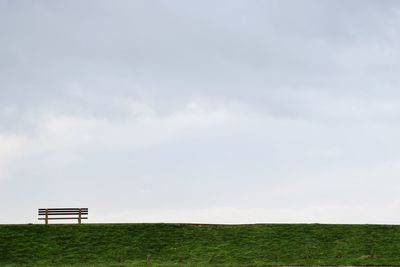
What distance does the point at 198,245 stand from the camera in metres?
34.6

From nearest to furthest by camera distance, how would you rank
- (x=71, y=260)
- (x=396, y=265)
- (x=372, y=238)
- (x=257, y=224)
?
(x=396, y=265) → (x=71, y=260) → (x=372, y=238) → (x=257, y=224)

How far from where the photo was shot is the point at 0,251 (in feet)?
111

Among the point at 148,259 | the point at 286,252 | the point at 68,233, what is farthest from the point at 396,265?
the point at 68,233

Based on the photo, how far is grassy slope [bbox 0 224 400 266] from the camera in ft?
104

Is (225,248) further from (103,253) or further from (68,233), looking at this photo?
A: (68,233)

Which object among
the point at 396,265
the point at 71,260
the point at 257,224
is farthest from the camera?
the point at 257,224

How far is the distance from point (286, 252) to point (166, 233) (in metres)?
7.62

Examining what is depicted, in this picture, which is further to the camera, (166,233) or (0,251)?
(166,233)

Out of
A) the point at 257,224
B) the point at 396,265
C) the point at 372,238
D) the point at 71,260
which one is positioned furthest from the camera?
the point at 257,224

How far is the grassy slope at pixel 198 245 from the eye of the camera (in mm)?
31703

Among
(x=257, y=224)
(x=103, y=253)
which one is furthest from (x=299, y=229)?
(x=103, y=253)

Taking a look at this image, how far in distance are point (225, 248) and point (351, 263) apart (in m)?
6.91

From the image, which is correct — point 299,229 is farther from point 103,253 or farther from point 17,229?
point 17,229

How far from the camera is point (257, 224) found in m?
38.5
